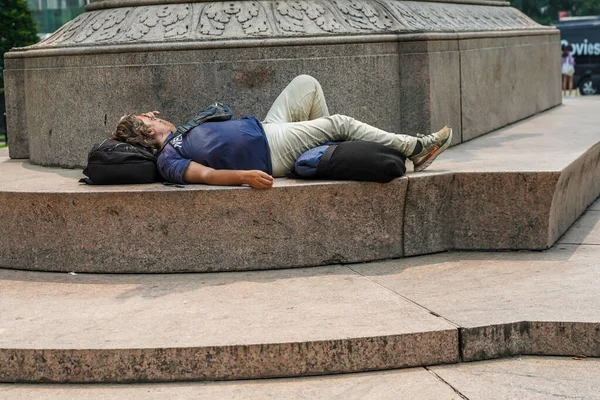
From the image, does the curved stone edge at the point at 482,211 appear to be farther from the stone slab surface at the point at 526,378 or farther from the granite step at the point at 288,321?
the stone slab surface at the point at 526,378

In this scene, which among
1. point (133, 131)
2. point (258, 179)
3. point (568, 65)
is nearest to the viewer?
point (258, 179)

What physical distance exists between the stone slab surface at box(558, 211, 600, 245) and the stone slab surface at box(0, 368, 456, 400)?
8.23 feet

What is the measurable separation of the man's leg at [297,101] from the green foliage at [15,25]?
17918 millimetres

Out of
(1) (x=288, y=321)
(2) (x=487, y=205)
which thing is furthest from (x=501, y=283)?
(1) (x=288, y=321)

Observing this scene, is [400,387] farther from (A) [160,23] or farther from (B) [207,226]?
(A) [160,23]

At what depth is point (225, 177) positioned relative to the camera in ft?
19.1

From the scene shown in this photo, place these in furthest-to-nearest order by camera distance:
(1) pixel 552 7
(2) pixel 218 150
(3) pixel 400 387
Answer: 1. (1) pixel 552 7
2. (2) pixel 218 150
3. (3) pixel 400 387

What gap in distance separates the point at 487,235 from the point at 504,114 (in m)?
3.94

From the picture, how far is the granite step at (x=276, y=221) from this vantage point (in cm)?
581

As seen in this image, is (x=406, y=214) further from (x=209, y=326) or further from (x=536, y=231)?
(x=209, y=326)

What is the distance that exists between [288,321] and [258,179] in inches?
47.3

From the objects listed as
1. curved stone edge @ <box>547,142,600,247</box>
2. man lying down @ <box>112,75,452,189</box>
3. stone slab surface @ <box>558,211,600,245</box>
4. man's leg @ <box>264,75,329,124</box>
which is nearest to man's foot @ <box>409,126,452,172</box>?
man lying down @ <box>112,75,452,189</box>

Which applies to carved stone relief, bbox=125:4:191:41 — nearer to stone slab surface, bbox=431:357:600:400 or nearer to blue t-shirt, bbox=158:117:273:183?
blue t-shirt, bbox=158:117:273:183

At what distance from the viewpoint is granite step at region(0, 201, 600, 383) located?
4453mm
